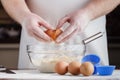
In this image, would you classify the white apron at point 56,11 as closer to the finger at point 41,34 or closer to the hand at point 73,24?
the hand at point 73,24

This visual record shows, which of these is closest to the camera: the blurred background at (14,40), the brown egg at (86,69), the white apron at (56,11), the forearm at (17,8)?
the brown egg at (86,69)

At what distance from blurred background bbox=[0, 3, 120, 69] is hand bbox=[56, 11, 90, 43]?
5.71 ft

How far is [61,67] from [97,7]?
0.42 meters

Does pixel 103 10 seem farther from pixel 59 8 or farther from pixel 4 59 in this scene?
pixel 4 59

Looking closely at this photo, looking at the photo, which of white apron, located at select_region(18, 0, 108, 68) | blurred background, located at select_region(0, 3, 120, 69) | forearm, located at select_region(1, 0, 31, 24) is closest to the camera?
forearm, located at select_region(1, 0, 31, 24)

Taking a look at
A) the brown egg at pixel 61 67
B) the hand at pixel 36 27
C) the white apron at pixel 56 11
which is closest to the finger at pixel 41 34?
the hand at pixel 36 27

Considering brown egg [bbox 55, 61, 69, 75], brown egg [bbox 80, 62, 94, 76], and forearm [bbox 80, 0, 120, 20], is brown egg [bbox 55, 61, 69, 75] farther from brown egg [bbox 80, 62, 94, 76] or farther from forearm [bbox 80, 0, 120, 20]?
forearm [bbox 80, 0, 120, 20]

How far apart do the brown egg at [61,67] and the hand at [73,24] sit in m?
0.12

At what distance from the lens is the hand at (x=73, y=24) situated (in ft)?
4.28

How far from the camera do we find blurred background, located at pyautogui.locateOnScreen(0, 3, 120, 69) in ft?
10.1

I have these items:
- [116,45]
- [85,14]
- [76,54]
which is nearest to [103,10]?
[85,14]

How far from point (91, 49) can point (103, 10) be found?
19 cm

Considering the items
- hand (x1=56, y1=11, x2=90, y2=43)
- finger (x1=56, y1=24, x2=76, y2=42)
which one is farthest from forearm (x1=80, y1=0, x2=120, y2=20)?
finger (x1=56, y1=24, x2=76, y2=42)

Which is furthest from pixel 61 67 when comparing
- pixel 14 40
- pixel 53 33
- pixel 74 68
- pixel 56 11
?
pixel 14 40
